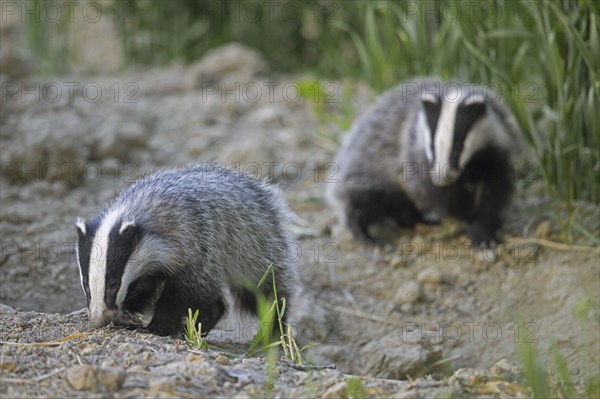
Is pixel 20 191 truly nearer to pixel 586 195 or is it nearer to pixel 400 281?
pixel 400 281

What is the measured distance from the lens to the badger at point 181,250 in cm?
360

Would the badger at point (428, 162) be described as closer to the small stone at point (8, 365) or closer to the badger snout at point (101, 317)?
the badger snout at point (101, 317)

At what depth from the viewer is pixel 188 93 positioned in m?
8.36

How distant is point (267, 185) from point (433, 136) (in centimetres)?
125

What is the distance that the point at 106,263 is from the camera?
11.5 feet

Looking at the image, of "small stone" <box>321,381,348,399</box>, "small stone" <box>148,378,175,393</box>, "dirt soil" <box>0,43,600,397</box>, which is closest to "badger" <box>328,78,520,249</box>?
"dirt soil" <box>0,43,600,397</box>

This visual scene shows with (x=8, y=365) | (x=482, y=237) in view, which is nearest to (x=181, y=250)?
(x=8, y=365)

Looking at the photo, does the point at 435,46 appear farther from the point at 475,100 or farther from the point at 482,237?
the point at 482,237

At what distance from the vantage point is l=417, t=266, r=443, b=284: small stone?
17.2 feet

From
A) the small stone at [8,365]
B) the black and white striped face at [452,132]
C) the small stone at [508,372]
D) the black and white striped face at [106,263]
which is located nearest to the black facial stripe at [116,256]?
the black and white striped face at [106,263]

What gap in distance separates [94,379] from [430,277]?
282 cm

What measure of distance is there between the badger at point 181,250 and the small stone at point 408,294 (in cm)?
89

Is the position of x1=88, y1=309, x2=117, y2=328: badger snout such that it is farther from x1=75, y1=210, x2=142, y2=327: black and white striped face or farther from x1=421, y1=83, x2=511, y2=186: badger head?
x1=421, y1=83, x2=511, y2=186: badger head

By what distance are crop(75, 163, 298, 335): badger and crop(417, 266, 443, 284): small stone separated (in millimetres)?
1079
